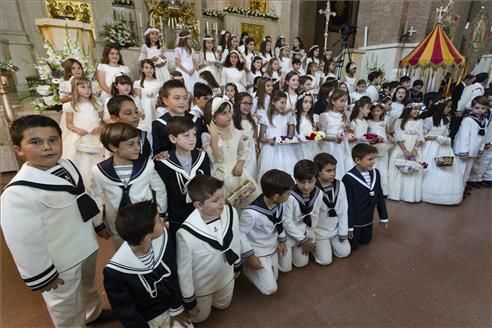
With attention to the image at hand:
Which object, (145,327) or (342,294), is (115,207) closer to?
(145,327)

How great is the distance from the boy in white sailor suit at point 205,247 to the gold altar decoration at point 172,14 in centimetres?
795

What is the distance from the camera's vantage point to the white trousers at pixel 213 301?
181cm

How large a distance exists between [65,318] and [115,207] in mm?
671

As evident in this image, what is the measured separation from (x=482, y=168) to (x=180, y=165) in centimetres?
486

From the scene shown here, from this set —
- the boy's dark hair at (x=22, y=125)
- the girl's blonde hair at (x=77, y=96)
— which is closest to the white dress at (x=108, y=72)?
the girl's blonde hair at (x=77, y=96)

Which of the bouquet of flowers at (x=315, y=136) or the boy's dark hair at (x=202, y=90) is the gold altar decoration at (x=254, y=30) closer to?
the bouquet of flowers at (x=315, y=136)

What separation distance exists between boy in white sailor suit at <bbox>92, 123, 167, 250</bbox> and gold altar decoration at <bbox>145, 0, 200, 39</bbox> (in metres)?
7.59

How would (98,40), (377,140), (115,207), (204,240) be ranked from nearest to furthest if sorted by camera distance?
(204,240) < (115,207) < (377,140) < (98,40)

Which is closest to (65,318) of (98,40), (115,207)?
(115,207)

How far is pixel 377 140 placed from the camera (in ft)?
11.7

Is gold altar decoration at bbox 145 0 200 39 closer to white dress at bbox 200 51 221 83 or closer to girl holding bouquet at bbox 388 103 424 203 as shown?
white dress at bbox 200 51 221 83

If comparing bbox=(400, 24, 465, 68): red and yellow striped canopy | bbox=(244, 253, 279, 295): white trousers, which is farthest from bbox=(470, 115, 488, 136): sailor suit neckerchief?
bbox=(244, 253, 279, 295): white trousers

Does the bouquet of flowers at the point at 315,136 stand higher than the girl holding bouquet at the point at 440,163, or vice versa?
the bouquet of flowers at the point at 315,136

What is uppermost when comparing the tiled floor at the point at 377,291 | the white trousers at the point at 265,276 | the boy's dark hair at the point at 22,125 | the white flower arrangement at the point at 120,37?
the white flower arrangement at the point at 120,37
